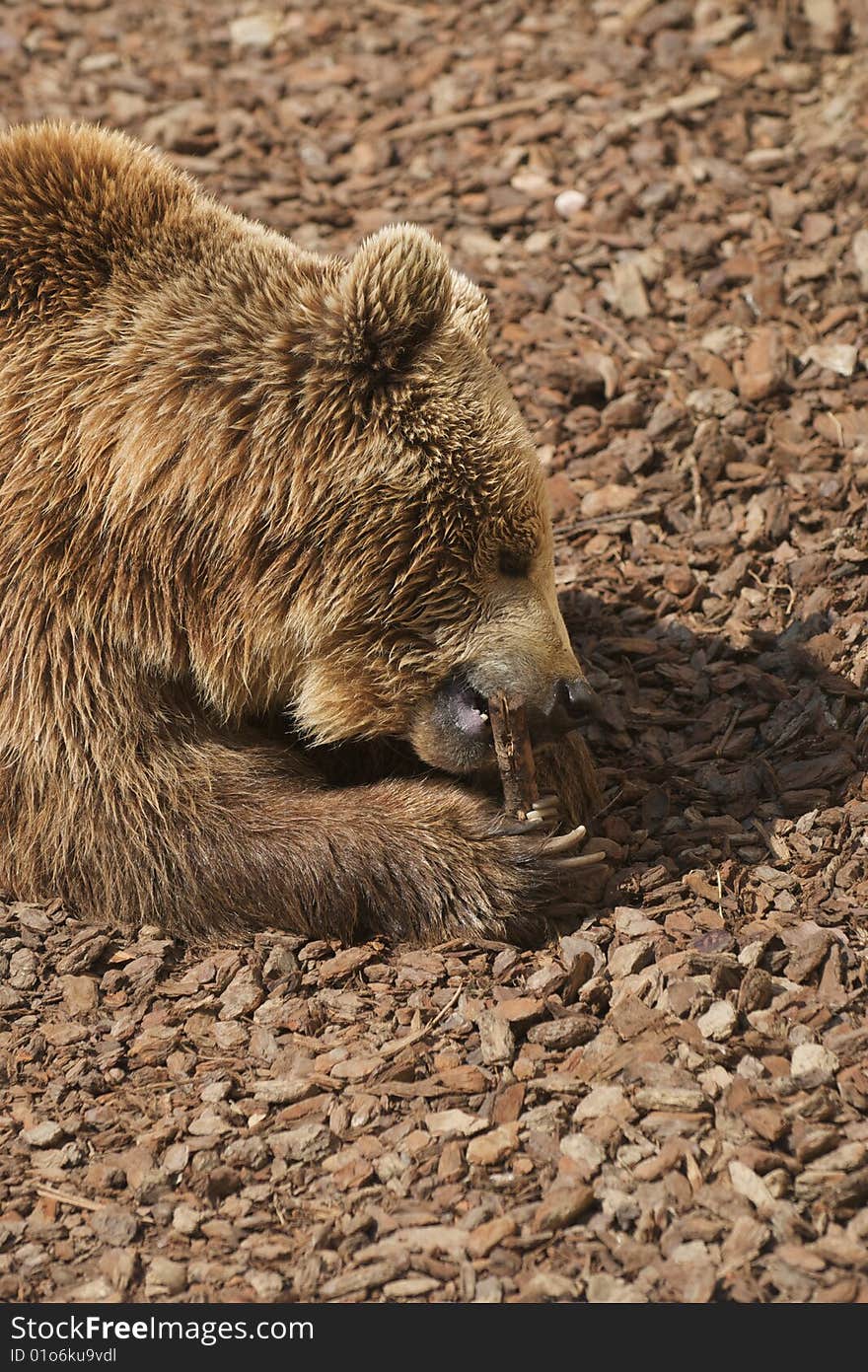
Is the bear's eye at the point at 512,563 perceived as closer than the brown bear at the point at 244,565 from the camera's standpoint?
No

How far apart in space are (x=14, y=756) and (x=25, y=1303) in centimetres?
173

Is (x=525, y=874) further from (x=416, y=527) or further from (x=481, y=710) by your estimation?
(x=416, y=527)

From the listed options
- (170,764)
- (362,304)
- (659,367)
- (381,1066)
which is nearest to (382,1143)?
(381,1066)

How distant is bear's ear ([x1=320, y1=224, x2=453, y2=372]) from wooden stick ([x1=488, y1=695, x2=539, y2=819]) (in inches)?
42.8

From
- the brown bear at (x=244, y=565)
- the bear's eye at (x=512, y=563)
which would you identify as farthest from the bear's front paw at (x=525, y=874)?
the bear's eye at (x=512, y=563)

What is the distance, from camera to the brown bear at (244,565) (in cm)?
465

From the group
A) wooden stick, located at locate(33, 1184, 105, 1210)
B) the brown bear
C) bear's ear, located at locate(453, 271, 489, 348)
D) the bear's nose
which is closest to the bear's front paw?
the brown bear

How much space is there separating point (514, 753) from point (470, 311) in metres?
1.44

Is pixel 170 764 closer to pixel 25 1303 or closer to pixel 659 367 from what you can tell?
pixel 25 1303

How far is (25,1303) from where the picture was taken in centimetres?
382

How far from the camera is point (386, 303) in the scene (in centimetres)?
457

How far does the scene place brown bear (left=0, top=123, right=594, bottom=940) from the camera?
4.65 meters

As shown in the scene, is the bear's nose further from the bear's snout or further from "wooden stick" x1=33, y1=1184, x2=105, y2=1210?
"wooden stick" x1=33, y1=1184, x2=105, y2=1210

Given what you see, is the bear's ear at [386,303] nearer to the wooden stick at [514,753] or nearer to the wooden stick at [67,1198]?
the wooden stick at [514,753]
